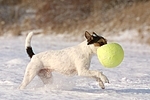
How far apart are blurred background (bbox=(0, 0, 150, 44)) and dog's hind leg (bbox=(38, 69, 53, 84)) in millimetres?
12629

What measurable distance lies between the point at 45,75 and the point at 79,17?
16.4 metres

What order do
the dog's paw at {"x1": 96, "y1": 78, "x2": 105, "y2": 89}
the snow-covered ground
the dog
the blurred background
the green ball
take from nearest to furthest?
1. the snow-covered ground
2. the green ball
3. the dog
4. the dog's paw at {"x1": 96, "y1": 78, "x2": 105, "y2": 89}
5. the blurred background

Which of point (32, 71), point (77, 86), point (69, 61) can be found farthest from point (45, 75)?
point (77, 86)

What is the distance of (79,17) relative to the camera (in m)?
23.5

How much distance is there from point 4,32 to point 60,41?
391cm

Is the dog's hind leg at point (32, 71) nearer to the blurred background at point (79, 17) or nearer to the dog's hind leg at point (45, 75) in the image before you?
the dog's hind leg at point (45, 75)

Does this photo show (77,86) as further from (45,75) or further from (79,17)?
(79,17)

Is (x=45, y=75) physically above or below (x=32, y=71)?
below

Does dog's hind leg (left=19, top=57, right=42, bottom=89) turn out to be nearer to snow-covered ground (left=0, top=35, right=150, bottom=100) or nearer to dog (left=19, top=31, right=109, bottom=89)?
dog (left=19, top=31, right=109, bottom=89)

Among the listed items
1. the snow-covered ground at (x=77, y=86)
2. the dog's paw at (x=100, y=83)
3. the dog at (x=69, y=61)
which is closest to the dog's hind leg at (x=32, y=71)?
the dog at (x=69, y=61)

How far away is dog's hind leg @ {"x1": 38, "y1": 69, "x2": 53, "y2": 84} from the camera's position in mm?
7268

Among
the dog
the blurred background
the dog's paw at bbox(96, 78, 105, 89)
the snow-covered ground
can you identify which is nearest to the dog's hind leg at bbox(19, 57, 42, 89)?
the dog

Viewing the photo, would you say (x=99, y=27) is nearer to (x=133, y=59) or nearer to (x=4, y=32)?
(x=4, y=32)

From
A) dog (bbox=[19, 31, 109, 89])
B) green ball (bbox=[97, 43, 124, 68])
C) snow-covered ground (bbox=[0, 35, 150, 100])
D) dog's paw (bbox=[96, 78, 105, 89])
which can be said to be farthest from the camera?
dog's paw (bbox=[96, 78, 105, 89])
